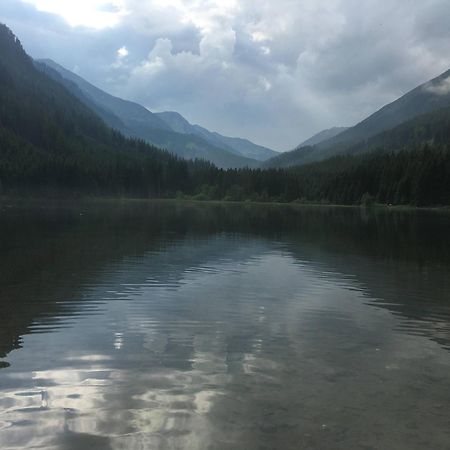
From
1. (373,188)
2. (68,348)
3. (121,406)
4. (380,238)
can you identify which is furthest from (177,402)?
(373,188)

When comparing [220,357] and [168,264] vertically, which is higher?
[168,264]

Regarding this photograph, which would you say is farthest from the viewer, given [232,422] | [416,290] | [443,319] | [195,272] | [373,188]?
[373,188]

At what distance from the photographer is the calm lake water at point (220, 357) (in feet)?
31.8

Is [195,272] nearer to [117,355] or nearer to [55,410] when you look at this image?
[117,355]

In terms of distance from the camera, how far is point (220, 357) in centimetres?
1429

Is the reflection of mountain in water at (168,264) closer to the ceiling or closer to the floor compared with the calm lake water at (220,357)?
closer to the ceiling

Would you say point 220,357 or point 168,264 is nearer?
point 220,357

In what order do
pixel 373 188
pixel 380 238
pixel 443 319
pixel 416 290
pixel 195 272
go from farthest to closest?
pixel 373 188
pixel 380 238
pixel 195 272
pixel 416 290
pixel 443 319

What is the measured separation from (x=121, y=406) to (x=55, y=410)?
1.36m

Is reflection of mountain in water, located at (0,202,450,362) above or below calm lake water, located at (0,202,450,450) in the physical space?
above

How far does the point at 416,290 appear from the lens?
1019 inches

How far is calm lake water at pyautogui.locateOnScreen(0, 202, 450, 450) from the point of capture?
969cm

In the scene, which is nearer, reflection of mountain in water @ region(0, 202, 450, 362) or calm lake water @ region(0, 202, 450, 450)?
calm lake water @ region(0, 202, 450, 450)

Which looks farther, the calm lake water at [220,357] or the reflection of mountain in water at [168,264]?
the reflection of mountain in water at [168,264]
